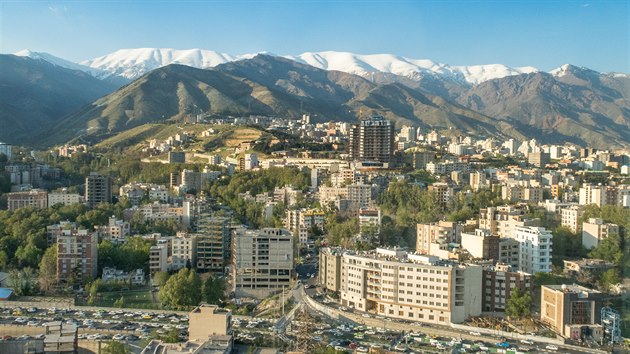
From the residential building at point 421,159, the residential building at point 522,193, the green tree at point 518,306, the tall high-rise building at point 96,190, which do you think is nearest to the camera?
the green tree at point 518,306

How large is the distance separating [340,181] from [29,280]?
7714 millimetres

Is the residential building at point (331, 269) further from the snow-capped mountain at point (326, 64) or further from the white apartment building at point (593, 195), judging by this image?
the snow-capped mountain at point (326, 64)

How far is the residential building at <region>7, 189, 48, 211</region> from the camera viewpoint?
14352 millimetres

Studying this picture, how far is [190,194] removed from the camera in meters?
16.4

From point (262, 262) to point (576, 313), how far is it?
12.9 ft

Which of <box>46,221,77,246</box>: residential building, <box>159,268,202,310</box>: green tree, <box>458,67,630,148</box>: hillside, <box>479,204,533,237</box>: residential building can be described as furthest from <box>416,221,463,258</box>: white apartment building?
<box>458,67,630,148</box>: hillside

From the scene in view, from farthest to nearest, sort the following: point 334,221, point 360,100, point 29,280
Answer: point 360,100
point 334,221
point 29,280

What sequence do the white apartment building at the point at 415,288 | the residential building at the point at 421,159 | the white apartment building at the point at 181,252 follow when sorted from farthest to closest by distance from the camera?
the residential building at the point at 421,159 < the white apartment building at the point at 181,252 < the white apartment building at the point at 415,288

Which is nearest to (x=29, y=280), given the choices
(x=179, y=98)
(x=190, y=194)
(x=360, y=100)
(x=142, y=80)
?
(x=190, y=194)

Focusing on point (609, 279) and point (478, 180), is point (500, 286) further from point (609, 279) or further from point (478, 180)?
point (478, 180)

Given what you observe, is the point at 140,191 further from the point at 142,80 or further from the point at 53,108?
the point at 53,108

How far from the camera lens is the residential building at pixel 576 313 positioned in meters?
7.30

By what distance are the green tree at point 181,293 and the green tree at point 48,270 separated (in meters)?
1.65

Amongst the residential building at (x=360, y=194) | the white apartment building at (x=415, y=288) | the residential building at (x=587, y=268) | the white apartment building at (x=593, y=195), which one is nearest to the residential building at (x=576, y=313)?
the white apartment building at (x=415, y=288)
